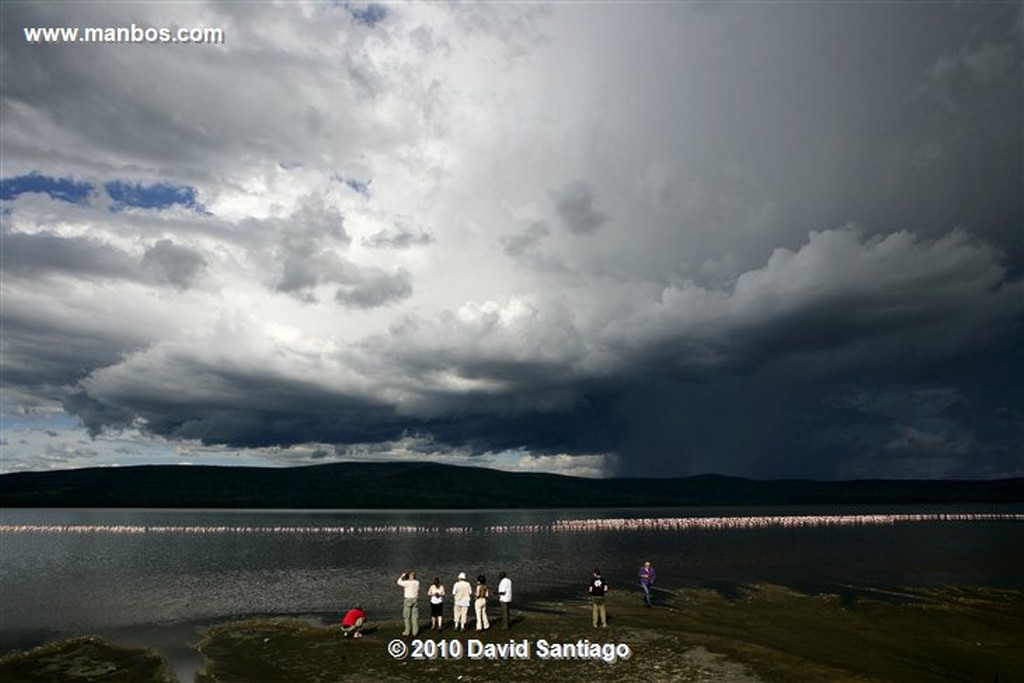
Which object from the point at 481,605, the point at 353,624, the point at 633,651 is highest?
the point at 481,605

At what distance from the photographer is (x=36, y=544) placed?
130125 mm

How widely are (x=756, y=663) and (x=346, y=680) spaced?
18.1 meters

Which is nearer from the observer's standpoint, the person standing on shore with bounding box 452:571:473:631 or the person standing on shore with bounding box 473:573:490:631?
the person standing on shore with bounding box 452:571:473:631

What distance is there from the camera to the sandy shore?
2814 cm

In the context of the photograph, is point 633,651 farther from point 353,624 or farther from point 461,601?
point 353,624

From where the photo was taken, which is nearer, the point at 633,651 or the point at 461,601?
the point at 633,651

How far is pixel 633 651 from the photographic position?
31.1 meters

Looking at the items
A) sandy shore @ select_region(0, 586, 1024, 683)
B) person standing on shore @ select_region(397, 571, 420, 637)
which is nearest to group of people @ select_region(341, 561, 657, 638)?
person standing on shore @ select_region(397, 571, 420, 637)

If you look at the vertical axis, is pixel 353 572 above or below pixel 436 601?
below

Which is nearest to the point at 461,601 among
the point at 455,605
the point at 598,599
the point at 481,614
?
the point at 455,605

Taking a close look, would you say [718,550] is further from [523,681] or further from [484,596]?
[523,681]

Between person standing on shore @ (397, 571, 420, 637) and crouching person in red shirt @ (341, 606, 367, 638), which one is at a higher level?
person standing on shore @ (397, 571, 420, 637)

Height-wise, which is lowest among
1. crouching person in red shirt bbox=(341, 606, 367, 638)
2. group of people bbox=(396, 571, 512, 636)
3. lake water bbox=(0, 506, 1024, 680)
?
lake water bbox=(0, 506, 1024, 680)

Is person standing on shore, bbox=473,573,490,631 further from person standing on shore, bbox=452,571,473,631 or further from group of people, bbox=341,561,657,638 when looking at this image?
person standing on shore, bbox=452,571,473,631
